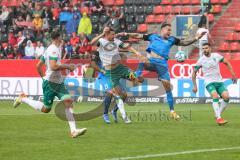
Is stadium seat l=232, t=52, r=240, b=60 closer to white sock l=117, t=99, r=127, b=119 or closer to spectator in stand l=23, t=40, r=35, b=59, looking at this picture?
spectator in stand l=23, t=40, r=35, b=59

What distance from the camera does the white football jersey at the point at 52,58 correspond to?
55.2ft

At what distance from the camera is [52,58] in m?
16.8

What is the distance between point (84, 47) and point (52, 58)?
696 inches

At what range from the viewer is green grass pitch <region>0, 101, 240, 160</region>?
1341cm

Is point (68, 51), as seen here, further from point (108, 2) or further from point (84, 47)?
point (108, 2)

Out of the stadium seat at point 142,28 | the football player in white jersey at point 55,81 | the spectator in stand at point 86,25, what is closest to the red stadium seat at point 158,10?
the stadium seat at point 142,28

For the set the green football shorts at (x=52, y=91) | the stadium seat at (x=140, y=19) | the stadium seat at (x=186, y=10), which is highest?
the green football shorts at (x=52, y=91)

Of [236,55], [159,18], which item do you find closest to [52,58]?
[236,55]

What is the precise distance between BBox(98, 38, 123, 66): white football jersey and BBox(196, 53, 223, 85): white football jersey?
2.22m

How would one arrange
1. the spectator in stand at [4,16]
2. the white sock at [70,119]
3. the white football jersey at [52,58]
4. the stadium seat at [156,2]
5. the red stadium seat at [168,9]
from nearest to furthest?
the white sock at [70,119]
the white football jersey at [52,58]
the red stadium seat at [168,9]
the stadium seat at [156,2]
the spectator in stand at [4,16]

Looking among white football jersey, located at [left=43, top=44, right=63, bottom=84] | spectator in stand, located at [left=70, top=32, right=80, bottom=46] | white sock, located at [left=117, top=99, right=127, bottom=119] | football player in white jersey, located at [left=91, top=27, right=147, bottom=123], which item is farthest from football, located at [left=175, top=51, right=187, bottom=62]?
white football jersey, located at [left=43, top=44, right=63, bottom=84]

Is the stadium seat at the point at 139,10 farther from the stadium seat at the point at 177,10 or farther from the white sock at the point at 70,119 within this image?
the white sock at the point at 70,119

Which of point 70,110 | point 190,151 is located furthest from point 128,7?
point 190,151

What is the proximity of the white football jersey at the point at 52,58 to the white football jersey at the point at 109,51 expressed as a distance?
3.07 m
